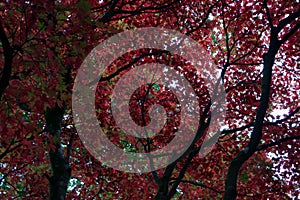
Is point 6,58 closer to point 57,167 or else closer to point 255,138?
point 57,167

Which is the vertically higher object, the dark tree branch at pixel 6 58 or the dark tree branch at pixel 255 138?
the dark tree branch at pixel 255 138

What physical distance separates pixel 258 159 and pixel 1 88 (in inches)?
575

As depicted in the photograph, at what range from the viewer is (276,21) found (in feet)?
47.5

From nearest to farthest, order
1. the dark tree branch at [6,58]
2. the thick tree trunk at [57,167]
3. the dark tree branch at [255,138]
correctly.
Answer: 1. the dark tree branch at [6,58]
2. the dark tree branch at [255,138]
3. the thick tree trunk at [57,167]

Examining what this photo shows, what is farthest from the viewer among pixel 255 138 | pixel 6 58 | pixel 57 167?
pixel 57 167

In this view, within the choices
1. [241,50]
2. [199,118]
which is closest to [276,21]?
[241,50]

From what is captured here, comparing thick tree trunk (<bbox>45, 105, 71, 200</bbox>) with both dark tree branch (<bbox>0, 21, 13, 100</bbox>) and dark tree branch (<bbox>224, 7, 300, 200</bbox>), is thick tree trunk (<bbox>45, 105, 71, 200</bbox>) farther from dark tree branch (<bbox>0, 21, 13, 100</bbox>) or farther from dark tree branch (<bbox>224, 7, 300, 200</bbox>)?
dark tree branch (<bbox>224, 7, 300, 200</bbox>)

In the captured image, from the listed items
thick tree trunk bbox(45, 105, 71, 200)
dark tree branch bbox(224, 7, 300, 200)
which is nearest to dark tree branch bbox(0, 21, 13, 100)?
thick tree trunk bbox(45, 105, 71, 200)

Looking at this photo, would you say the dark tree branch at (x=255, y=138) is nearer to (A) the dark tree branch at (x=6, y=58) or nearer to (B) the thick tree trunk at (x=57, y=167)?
(B) the thick tree trunk at (x=57, y=167)

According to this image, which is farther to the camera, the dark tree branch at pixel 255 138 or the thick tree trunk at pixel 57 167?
the thick tree trunk at pixel 57 167

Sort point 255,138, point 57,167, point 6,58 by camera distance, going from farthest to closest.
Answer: point 57,167
point 255,138
point 6,58

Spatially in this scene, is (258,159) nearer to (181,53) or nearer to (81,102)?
(181,53)

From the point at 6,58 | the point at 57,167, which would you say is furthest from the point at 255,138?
the point at 6,58

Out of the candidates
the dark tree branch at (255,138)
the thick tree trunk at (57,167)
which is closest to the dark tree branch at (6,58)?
the thick tree trunk at (57,167)
